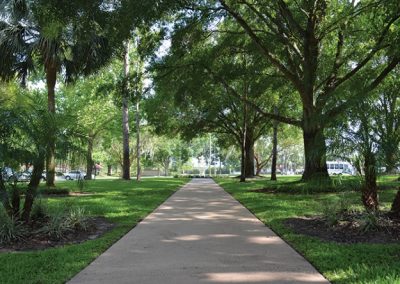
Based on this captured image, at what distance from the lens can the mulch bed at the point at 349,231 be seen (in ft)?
23.0

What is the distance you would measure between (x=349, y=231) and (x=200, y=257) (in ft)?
9.77

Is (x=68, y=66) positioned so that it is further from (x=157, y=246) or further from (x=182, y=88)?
(x=157, y=246)

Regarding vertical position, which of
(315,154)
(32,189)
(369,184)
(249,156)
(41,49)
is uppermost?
(41,49)

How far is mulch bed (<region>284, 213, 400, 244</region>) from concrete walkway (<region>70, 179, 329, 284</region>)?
72 centimetres

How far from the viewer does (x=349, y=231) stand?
297 inches

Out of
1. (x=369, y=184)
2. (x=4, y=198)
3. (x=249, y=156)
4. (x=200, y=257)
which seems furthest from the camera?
(x=249, y=156)

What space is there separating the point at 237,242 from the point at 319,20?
1185 centimetres

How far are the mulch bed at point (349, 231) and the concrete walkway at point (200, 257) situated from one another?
717mm

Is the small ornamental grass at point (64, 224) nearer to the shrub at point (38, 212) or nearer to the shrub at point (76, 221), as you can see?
the shrub at point (76, 221)

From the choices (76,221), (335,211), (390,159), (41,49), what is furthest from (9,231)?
(41,49)

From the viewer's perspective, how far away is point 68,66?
1880 cm

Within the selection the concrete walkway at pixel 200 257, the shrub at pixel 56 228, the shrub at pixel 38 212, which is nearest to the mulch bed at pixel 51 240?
the shrub at pixel 56 228

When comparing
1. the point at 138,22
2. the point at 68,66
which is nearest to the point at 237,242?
the point at 138,22

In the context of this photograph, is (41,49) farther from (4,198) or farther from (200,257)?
(200,257)
